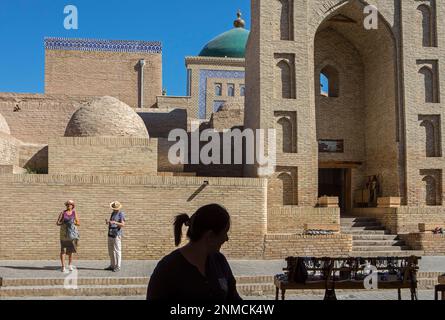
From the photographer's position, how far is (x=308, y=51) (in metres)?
15.0

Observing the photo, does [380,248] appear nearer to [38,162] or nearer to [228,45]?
[38,162]

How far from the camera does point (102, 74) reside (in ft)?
71.1

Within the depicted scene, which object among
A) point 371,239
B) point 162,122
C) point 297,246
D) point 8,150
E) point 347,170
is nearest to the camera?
point 297,246

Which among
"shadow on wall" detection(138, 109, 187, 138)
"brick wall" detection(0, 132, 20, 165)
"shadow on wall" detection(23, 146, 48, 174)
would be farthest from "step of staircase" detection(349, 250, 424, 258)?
"brick wall" detection(0, 132, 20, 165)

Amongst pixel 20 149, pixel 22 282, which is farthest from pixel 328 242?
pixel 20 149

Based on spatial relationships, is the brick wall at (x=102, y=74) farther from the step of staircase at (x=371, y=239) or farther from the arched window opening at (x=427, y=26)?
the step of staircase at (x=371, y=239)

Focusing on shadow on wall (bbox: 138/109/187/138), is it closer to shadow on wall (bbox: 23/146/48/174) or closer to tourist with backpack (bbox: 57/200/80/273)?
shadow on wall (bbox: 23/146/48/174)

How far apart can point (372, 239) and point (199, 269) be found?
11.6 meters

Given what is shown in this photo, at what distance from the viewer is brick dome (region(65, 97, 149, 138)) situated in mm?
13844

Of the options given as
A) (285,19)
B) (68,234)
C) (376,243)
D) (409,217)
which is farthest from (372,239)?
(68,234)

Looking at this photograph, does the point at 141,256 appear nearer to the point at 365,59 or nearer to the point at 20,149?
the point at 20,149

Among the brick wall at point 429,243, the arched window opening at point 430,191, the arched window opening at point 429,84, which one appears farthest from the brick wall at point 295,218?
the arched window opening at point 429,84

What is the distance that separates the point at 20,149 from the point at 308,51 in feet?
27.9

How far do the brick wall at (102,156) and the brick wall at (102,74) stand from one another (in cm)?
891
